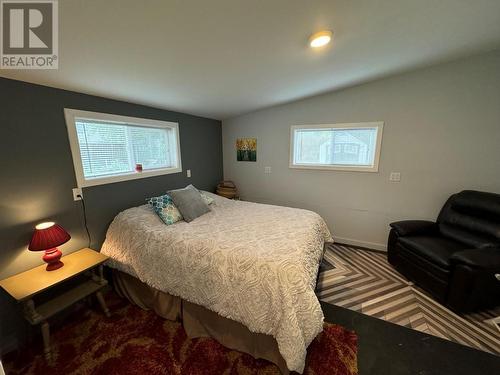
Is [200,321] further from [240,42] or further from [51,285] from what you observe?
[240,42]

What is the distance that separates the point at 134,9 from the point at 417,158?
325 centimetres

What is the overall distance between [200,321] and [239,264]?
691mm

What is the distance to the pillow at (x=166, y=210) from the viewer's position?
6.89ft

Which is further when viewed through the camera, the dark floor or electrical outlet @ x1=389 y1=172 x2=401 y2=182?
electrical outlet @ x1=389 y1=172 x2=401 y2=182

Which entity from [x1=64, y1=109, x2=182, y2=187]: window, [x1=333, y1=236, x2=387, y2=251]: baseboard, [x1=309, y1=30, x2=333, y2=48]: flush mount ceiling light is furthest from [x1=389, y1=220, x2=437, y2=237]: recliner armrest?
[x1=64, y1=109, x2=182, y2=187]: window

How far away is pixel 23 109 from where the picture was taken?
1.53 m

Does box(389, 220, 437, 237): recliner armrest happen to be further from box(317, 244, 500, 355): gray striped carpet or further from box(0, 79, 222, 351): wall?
box(0, 79, 222, 351): wall

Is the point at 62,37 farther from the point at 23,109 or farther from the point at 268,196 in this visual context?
the point at 268,196

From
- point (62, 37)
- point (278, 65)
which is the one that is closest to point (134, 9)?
point (62, 37)

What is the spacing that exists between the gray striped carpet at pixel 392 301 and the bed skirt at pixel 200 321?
2.99 feet

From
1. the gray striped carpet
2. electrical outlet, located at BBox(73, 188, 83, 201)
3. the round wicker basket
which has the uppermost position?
electrical outlet, located at BBox(73, 188, 83, 201)

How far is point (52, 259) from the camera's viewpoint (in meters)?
1.59

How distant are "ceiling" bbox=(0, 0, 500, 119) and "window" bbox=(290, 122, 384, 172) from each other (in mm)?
776

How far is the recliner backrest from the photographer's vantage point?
1982 millimetres
